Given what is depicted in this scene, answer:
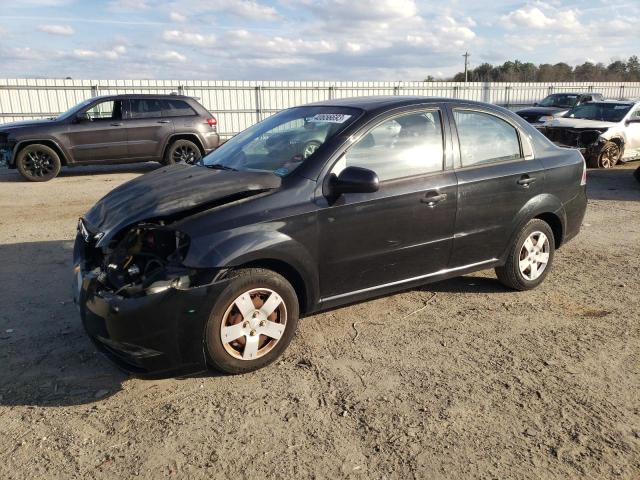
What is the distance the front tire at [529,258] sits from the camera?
479 cm

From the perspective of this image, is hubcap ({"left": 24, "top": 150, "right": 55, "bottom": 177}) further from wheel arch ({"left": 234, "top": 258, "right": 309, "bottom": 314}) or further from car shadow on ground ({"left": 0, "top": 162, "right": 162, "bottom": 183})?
wheel arch ({"left": 234, "top": 258, "right": 309, "bottom": 314})

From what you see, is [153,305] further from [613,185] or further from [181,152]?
[613,185]

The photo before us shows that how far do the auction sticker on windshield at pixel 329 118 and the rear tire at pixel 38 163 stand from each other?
893 centimetres

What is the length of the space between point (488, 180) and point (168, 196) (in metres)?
2.55

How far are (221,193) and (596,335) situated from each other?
9.76 ft

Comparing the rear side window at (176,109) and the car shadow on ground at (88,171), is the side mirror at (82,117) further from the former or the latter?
the rear side window at (176,109)

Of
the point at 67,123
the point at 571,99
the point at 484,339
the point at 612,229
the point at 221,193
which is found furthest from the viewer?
the point at 571,99

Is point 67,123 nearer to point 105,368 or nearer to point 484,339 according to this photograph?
point 105,368

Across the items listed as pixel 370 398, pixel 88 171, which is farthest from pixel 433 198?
pixel 88 171

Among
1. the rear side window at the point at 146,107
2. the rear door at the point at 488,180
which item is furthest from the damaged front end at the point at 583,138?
the rear side window at the point at 146,107

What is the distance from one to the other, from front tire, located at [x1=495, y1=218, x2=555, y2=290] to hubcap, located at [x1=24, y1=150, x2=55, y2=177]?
32.8 feet

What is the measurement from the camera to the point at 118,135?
39.0 ft

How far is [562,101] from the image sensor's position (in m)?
19.6

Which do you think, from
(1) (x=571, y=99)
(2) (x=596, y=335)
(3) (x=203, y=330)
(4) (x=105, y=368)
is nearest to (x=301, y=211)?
(3) (x=203, y=330)
